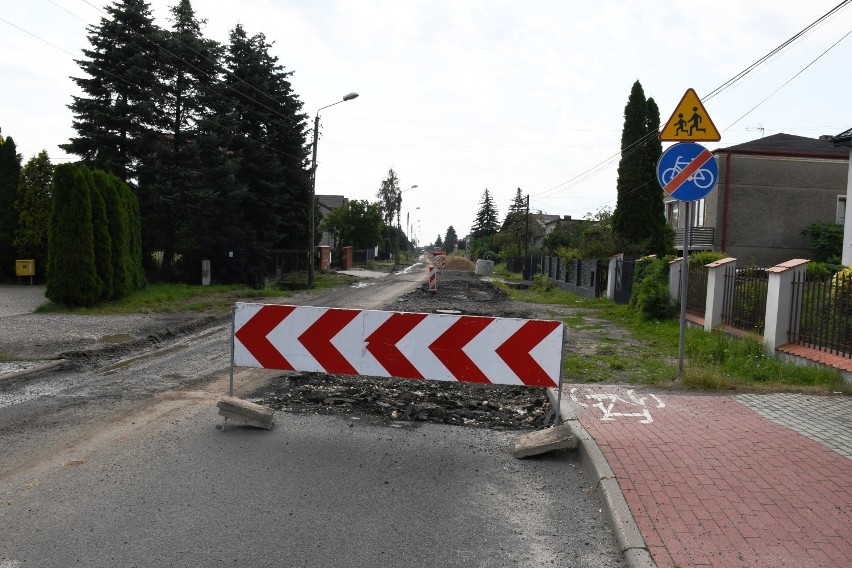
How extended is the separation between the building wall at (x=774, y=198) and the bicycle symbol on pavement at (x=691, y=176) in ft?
90.6

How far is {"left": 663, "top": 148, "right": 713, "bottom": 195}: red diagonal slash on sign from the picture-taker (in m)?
8.85

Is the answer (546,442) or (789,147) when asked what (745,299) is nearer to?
(546,442)

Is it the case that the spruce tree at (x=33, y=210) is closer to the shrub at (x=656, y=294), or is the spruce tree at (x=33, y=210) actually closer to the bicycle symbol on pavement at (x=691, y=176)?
the shrub at (x=656, y=294)

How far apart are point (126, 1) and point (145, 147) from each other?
5.81 m

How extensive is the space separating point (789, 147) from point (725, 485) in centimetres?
3657

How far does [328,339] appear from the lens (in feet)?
23.6

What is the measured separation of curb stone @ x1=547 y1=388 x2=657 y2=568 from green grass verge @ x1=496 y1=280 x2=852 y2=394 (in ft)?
10.3

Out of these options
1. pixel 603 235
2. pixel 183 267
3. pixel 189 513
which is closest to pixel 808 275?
pixel 189 513

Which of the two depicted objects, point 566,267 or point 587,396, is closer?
point 587,396

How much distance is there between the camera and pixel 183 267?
30.4m

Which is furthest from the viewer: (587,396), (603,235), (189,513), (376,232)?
(376,232)

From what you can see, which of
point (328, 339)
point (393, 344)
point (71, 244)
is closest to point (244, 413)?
point (328, 339)

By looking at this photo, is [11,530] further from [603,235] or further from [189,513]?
[603,235]

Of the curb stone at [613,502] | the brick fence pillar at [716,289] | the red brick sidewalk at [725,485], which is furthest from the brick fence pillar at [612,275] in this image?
the curb stone at [613,502]
